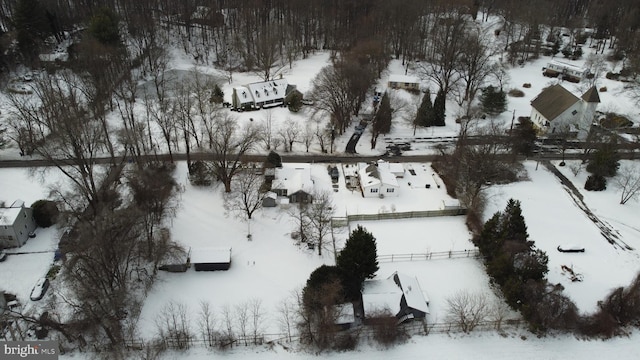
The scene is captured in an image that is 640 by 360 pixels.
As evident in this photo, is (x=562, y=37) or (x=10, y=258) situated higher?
(x=562, y=37)

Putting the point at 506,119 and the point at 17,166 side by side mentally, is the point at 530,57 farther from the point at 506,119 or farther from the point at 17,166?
the point at 17,166

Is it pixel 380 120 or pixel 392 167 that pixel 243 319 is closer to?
pixel 392 167

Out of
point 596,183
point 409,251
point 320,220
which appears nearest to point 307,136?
point 320,220

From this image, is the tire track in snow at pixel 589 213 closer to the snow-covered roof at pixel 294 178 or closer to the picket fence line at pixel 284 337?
the picket fence line at pixel 284 337

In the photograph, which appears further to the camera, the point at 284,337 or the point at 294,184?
the point at 294,184

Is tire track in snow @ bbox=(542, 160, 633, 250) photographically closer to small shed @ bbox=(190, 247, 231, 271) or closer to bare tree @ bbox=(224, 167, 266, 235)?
bare tree @ bbox=(224, 167, 266, 235)

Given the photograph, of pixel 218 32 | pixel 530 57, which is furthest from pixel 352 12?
pixel 530 57
